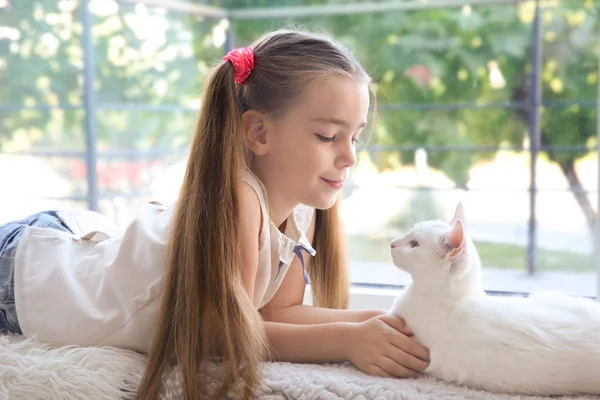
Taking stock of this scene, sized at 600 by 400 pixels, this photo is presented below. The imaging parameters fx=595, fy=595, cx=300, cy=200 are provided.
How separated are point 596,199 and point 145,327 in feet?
3.46

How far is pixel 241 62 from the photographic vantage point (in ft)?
3.32

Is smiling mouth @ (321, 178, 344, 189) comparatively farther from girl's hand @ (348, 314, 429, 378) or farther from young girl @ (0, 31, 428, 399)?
girl's hand @ (348, 314, 429, 378)

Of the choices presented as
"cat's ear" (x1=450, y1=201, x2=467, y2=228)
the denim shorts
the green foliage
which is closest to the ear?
"cat's ear" (x1=450, y1=201, x2=467, y2=228)

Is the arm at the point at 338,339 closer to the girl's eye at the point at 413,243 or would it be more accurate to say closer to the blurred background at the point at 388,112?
the girl's eye at the point at 413,243

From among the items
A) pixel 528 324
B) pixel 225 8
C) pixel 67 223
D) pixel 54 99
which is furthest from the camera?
pixel 54 99

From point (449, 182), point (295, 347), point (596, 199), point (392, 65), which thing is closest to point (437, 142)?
point (449, 182)

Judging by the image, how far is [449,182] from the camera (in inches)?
68.3

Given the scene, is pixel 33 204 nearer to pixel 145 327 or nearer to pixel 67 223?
pixel 67 223

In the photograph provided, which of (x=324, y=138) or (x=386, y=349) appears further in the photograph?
(x=324, y=138)

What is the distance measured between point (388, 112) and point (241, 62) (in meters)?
0.85

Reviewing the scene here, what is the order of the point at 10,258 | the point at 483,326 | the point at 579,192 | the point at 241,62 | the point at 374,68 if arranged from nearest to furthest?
the point at 483,326
the point at 241,62
the point at 10,258
the point at 579,192
the point at 374,68

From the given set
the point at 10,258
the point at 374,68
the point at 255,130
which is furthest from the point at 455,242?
the point at 374,68

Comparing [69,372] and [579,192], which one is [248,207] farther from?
[579,192]

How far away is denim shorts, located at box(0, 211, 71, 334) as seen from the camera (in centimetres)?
109
